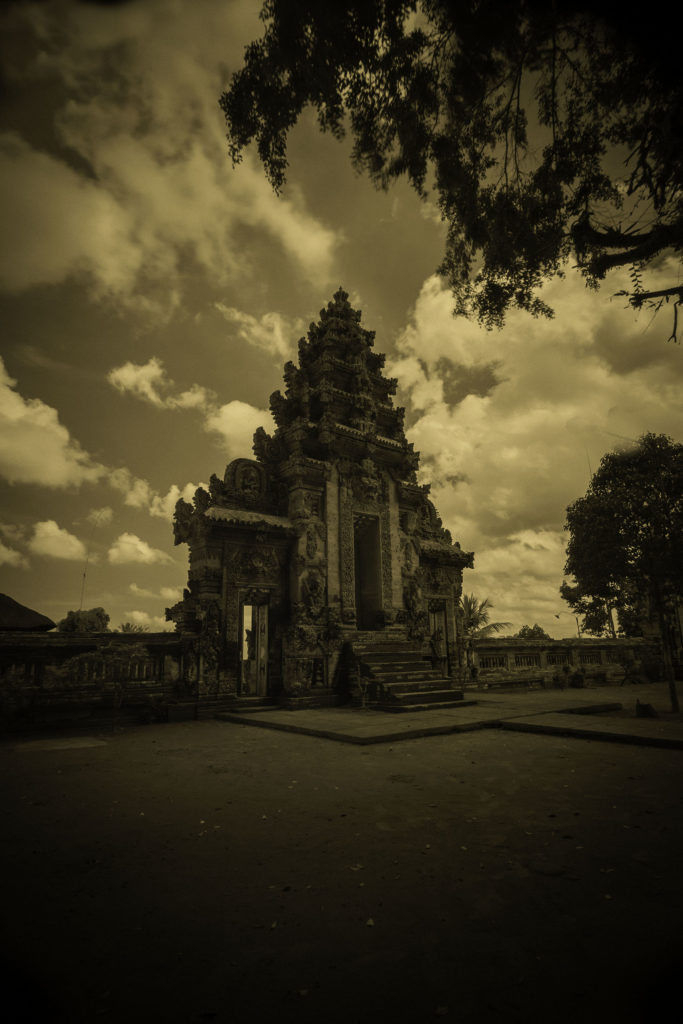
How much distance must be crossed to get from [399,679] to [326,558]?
4.18 meters

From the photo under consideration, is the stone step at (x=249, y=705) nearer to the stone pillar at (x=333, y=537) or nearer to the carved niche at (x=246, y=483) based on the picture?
the stone pillar at (x=333, y=537)

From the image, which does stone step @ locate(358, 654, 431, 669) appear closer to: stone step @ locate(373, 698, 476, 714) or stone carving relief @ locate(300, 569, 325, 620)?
stone step @ locate(373, 698, 476, 714)

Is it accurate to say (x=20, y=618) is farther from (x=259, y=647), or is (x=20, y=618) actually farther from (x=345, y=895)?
(x=345, y=895)

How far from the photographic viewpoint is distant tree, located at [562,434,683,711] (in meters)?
12.1

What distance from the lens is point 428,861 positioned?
156 inches

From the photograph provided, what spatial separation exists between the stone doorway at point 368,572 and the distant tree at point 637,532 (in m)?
6.27

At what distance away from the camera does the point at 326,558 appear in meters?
16.0

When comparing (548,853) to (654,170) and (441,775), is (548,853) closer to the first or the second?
(441,775)

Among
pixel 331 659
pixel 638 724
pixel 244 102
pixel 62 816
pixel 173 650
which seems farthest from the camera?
pixel 331 659

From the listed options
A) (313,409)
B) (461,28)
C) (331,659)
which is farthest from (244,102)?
(331,659)

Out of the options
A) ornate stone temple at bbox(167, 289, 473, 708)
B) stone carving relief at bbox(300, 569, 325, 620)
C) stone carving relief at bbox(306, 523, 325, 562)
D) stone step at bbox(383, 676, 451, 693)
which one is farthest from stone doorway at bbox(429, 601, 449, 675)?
stone carving relief at bbox(306, 523, 325, 562)

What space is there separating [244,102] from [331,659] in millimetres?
12751

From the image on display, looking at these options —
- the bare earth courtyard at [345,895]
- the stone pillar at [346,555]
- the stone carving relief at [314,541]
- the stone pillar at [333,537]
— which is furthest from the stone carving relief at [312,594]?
the bare earth courtyard at [345,895]

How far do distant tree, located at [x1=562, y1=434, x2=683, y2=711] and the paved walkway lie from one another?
196 cm
